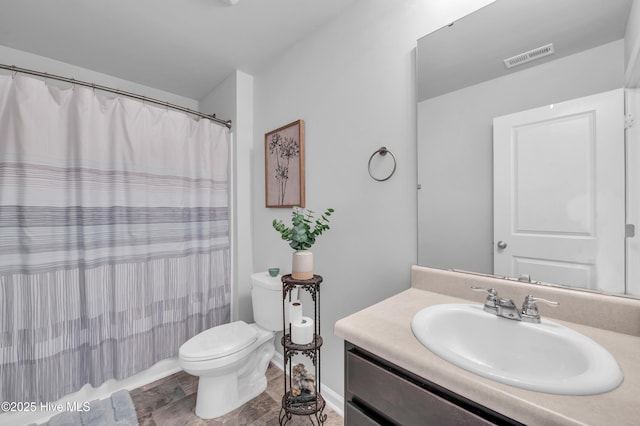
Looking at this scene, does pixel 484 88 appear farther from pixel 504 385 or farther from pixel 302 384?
pixel 302 384

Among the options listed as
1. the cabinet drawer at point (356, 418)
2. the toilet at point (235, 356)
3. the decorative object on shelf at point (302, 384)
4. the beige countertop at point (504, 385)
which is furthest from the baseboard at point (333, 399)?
the beige countertop at point (504, 385)

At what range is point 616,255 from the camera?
0.81m

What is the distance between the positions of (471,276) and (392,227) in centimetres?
41

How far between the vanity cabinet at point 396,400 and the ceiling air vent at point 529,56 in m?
1.14

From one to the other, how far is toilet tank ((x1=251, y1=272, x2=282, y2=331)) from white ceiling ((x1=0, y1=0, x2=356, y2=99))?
5.60 feet

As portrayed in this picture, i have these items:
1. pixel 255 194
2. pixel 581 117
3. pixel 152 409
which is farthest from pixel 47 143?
pixel 581 117

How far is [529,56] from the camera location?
953mm

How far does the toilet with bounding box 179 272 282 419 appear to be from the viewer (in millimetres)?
1459

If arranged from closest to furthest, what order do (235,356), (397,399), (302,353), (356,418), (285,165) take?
(397,399)
(356,418)
(302,353)
(235,356)
(285,165)

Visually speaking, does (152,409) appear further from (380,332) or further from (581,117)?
(581,117)

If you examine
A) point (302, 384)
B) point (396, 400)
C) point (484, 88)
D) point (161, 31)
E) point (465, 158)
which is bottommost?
point (302, 384)

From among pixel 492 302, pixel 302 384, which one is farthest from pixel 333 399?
pixel 492 302

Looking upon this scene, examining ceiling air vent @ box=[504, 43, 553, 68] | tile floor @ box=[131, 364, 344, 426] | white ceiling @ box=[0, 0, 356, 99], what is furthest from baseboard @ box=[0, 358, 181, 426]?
ceiling air vent @ box=[504, 43, 553, 68]

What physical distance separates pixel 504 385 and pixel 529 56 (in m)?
1.09
